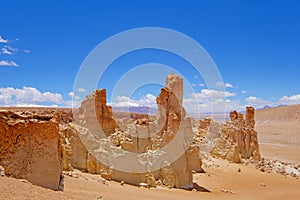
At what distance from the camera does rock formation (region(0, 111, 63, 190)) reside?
307 inches

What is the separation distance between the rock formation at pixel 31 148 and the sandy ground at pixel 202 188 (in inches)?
21.7

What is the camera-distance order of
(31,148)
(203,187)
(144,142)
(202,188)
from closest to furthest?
(31,148) → (144,142) → (202,188) → (203,187)

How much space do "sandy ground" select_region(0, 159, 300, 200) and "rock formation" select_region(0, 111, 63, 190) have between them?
1.80 feet

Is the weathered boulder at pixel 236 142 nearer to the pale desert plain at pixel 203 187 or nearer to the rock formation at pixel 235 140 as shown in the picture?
the rock formation at pixel 235 140

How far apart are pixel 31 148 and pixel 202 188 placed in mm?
8871

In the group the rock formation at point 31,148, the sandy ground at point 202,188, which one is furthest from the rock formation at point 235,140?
the rock formation at point 31,148

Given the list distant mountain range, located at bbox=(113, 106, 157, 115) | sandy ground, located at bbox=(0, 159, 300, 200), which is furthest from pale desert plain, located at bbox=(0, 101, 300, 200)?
distant mountain range, located at bbox=(113, 106, 157, 115)

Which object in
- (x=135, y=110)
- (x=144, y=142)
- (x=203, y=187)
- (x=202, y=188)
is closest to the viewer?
(x=144, y=142)

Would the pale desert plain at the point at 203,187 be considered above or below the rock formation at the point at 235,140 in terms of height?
below

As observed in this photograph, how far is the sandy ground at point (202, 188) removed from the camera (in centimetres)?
704

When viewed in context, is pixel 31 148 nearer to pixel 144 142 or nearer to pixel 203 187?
pixel 144 142

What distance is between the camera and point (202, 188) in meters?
14.9

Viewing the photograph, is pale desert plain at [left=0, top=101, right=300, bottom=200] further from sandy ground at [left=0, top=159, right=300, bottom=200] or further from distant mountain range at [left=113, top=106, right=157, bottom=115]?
distant mountain range at [left=113, top=106, right=157, bottom=115]

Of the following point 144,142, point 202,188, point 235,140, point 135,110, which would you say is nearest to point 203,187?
point 202,188
